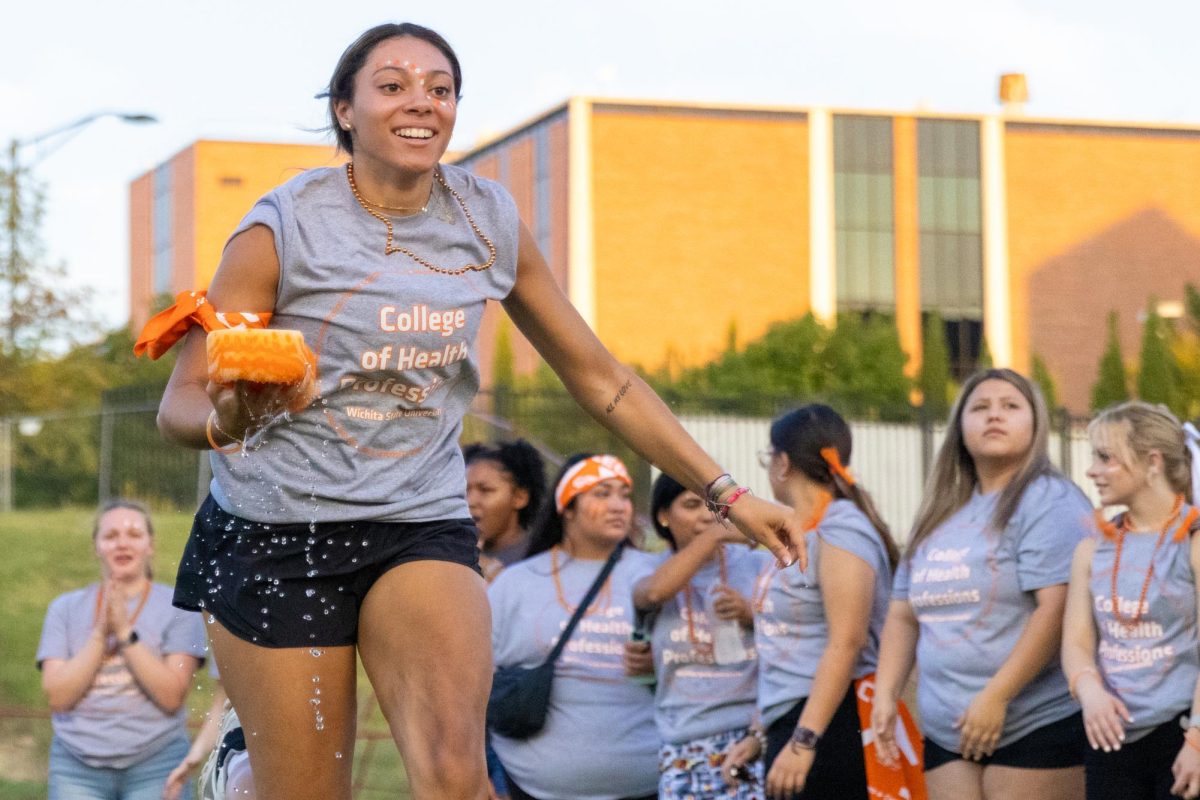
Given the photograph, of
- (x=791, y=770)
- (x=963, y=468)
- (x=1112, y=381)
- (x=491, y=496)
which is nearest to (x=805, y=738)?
(x=791, y=770)

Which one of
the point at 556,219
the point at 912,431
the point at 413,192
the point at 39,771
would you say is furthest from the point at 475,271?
the point at 556,219

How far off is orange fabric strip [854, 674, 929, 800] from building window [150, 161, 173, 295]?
61.1m

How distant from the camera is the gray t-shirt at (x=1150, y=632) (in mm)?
5531

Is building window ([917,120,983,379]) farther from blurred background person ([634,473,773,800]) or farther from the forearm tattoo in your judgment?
the forearm tattoo

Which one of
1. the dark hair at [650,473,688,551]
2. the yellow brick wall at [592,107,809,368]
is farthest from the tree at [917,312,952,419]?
the dark hair at [650,473,688,551]

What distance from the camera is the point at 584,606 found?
21.4 feet

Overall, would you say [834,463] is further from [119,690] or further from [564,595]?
[119,690]

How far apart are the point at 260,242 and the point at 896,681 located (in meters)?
3.16

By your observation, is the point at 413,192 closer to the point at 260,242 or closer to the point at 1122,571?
the point at 260,242

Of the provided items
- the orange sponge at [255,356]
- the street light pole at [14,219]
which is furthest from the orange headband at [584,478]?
the street light pole at [14,219]

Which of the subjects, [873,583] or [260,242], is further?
[873,583]

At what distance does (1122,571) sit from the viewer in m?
5.65

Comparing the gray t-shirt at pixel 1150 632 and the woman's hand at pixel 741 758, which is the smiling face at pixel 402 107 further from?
the woman's hand at pixel 741 758

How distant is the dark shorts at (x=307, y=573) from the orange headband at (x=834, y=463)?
106 inches
